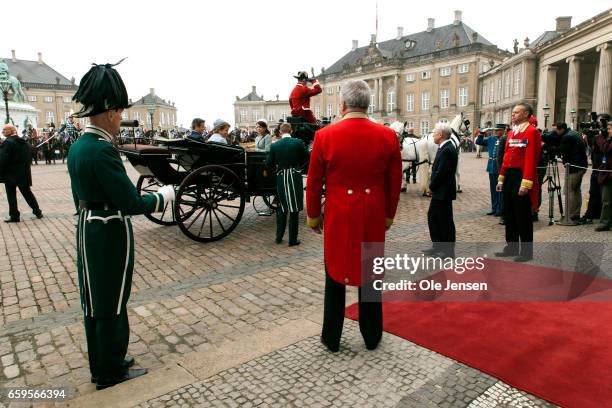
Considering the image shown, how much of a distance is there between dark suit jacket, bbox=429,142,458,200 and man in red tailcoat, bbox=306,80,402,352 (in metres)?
2.42

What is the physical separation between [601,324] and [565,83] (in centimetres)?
4087

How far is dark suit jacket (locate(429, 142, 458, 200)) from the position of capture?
17.7 ft

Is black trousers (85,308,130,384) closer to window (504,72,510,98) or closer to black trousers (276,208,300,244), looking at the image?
black trousers (276,208,300,244)

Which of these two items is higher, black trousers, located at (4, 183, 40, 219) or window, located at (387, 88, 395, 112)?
window, located at (387, 88, 395, 112)

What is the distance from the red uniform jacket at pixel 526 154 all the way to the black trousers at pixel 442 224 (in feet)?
3.12

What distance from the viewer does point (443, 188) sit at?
545cm

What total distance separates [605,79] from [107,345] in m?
31.8

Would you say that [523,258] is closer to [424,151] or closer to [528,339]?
[528,339]

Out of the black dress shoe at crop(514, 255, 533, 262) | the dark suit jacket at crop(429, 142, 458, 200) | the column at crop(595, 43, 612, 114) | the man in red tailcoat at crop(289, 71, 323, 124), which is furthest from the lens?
the column at crop(595, 43, 612, 114)

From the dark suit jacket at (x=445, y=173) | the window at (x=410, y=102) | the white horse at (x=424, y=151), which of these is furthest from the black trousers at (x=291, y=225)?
the window at (x=410, y=102)

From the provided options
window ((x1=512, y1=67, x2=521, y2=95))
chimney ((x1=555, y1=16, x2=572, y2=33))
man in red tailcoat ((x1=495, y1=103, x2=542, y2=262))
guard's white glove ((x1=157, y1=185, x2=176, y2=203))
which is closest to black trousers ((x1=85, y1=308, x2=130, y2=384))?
guard's white glove ((x1=157, y1=185, x2=176, y2=203))

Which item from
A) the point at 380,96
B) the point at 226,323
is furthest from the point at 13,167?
the point at 380,96

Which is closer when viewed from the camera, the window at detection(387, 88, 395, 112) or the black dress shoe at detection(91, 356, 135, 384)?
the black dress shoe at detection(91, 356, 135, 384)

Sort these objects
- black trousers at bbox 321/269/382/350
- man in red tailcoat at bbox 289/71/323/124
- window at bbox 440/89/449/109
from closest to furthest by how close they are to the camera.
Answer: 1. black trousers at bbox 321/269/382/350
2. man in red tailcoat at bbox 289/71/323/124
3. window at bbox 440/89/449/109
